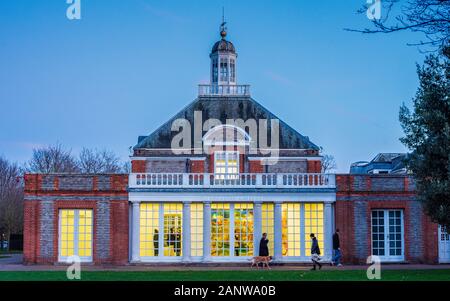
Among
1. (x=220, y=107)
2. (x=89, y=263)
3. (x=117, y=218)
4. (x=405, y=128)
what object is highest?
(x=220, y=107)

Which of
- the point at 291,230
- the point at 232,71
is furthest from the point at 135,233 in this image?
the point at 232,71

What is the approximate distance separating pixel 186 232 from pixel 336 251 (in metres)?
7.00

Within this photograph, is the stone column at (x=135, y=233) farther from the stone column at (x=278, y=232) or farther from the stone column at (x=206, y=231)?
the stone column at (x=278, y=232)

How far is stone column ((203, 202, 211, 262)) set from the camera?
34.2 meters

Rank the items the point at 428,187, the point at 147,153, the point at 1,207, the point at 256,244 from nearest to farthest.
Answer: the point at 428,187 < the point at 256,244 < the point at 147,153 < the point at 1,207

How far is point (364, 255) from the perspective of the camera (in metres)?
34.6

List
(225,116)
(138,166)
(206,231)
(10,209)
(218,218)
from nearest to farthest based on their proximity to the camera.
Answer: (206,231)
(218,218)
(138,166)
(225,116)
(10,209)

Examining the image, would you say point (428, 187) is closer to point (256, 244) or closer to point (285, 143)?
point (256, 244)

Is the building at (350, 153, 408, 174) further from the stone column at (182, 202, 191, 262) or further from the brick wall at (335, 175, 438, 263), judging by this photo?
the stone column at (182, 202, 191, 262)

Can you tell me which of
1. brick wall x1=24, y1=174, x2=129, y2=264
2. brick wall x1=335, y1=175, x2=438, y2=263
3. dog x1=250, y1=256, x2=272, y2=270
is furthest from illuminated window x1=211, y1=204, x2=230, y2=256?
brick wall x1=335, y1=175, x2=438, y2=263

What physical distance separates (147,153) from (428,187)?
21.1m

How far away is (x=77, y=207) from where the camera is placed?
3456 centimetres

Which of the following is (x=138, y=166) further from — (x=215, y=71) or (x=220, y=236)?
(x=215, y=71)

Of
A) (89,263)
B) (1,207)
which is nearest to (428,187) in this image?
(89,263)
